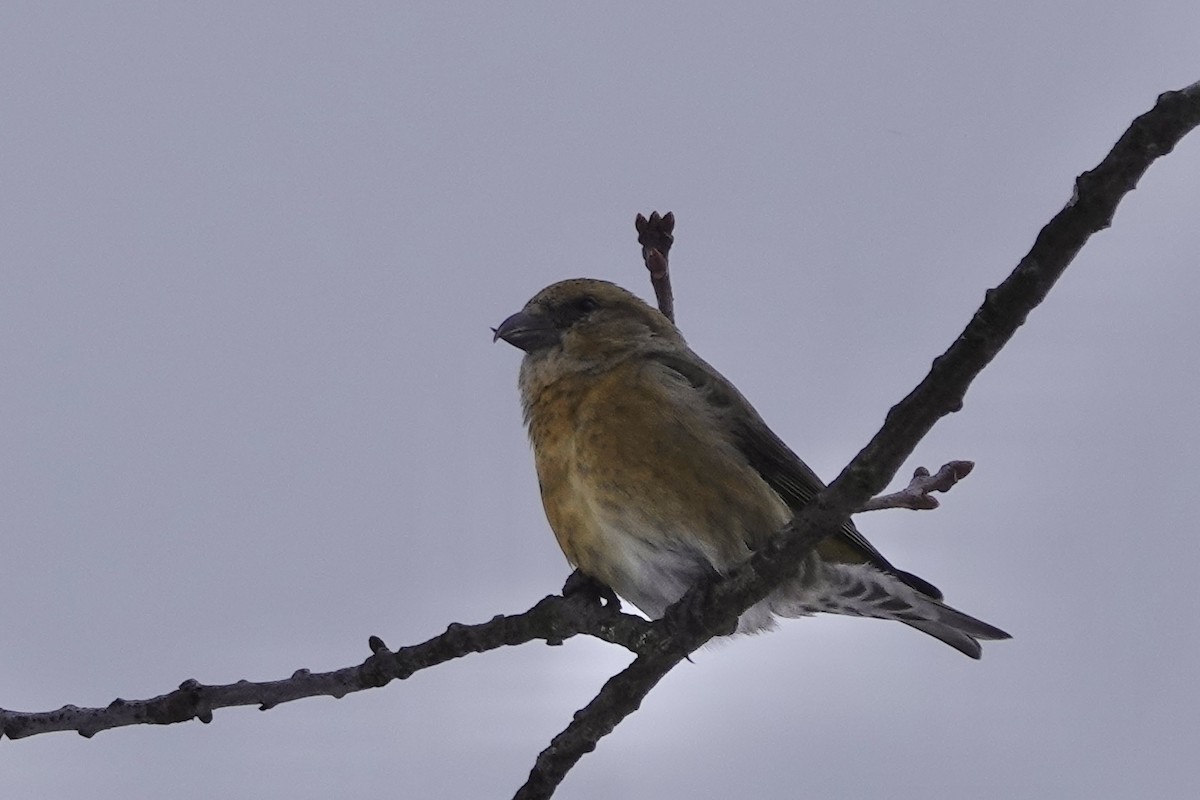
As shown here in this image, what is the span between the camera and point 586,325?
18.3 ft

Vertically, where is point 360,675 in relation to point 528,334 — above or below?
below

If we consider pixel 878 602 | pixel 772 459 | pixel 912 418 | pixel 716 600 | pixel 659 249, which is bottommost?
pixel 716 600

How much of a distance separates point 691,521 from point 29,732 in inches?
88.5

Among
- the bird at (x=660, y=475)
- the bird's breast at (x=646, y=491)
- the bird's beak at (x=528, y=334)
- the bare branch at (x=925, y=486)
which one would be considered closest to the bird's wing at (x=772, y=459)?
the bird at (x=660, y=475)

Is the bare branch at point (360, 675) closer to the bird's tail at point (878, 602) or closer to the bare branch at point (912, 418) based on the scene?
the bare branch at point (912, 418)

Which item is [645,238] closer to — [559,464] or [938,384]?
[559,464]

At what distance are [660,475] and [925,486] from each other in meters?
1.12

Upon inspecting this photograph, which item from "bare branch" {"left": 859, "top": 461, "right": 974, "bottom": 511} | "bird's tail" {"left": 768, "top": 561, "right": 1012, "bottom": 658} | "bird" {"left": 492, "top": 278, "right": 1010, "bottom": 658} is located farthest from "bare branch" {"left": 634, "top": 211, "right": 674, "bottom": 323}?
"bare branch" {"left": 859, "top": 461, "right": 974, "bottom": 511}

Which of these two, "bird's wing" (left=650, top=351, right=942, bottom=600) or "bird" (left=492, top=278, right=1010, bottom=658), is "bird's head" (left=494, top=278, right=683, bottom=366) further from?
"bird's wing" (left=650, top=351, right=942, bottom=600)

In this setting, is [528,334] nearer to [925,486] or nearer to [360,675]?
[360,675]

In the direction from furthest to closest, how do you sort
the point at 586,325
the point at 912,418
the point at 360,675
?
the point at 586,325 → the point at 360,675 → the point at 912,418

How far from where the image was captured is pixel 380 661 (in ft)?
13.9

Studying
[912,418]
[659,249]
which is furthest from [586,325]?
[912,418]

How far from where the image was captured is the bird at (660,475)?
15.6 ft
